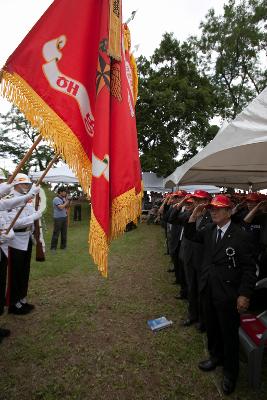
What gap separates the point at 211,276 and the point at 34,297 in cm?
401

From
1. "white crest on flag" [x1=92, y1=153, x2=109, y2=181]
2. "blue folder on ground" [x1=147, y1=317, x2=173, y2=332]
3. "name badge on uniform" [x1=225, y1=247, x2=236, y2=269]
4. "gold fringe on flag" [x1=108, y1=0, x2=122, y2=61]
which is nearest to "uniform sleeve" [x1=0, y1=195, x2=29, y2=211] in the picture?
"white crest on flag" [x1=92, y1=153, x2=109, y2=181]

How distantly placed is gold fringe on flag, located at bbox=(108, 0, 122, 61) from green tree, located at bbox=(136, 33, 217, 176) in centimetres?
2003

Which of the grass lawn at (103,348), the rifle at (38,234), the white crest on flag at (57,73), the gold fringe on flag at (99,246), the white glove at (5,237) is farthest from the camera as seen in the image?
the rifle at (38,234)

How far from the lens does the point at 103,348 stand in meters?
4.14

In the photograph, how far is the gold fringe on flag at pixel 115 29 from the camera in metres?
2.60

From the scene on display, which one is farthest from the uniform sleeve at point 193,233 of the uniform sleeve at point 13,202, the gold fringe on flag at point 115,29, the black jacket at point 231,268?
the gold fringe on flag at point 115,29

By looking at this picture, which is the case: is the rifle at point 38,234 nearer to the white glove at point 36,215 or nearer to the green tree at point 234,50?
the white glove at point 36,215

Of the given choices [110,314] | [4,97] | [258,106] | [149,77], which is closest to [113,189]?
[4,97]

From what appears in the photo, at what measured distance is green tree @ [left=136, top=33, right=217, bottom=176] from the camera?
75.9ft

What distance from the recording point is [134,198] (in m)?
2.85

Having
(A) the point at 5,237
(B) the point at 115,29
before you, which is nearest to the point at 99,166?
(B) the point at 115,29

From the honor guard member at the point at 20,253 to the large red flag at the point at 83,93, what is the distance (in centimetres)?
225

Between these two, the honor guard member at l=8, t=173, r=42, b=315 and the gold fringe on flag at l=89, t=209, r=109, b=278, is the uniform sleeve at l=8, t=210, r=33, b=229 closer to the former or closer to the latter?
the honor guard member at l=8, t=173, r=42, b=315

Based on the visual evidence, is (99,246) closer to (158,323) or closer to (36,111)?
(36,111)
